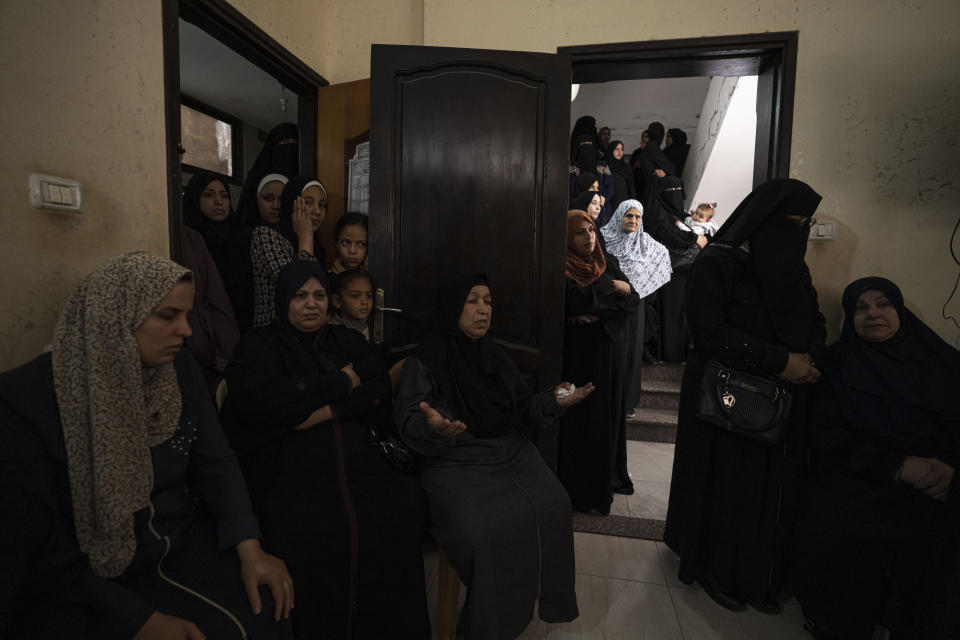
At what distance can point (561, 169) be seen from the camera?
219cm

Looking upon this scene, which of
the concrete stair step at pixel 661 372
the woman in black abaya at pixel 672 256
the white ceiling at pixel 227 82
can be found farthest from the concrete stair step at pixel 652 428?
the white ceiling at pixel 227 82

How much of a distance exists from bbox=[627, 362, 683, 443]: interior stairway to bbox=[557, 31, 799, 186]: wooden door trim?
5.45ft

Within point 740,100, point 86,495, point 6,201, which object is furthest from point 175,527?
point 740,100

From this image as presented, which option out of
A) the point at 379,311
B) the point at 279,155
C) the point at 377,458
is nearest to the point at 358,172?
the point at 279,155

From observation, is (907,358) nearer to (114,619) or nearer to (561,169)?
(561,169)

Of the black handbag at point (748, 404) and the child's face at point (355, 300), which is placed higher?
the child's face at point (355, 300)

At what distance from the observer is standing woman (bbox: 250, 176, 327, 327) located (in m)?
1.97

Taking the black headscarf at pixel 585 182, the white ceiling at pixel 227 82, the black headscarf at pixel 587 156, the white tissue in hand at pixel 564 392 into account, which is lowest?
the white tissue in hand at pixel 564 392

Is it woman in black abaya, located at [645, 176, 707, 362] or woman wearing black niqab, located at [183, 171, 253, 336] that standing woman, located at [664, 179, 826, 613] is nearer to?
woman wearing black niqab, located at [183, 171, 253, 336]

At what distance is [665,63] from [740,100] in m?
2.05

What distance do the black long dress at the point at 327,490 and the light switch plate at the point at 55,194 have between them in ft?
1.84

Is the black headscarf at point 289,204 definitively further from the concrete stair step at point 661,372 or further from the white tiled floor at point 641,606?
the concrete stair step at point 661,372

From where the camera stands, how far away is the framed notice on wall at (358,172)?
2574 millimetres

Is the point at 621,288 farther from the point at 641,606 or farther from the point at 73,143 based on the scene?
the point at 73,143
